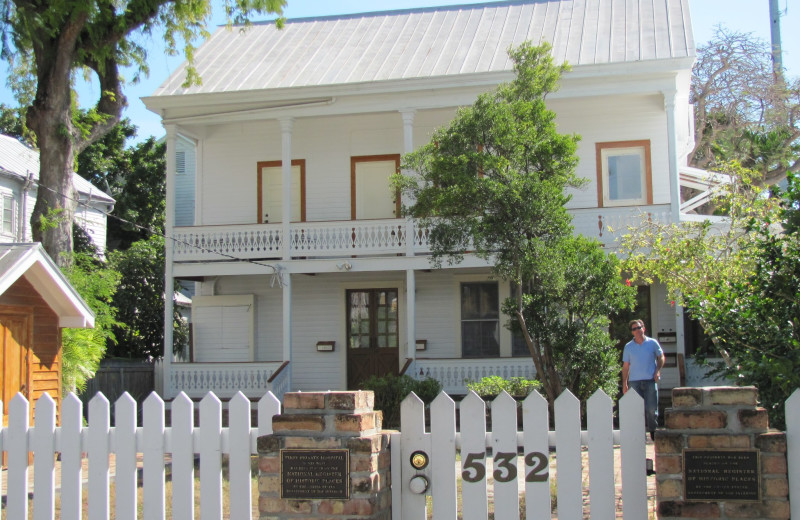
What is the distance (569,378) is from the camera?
10961mm

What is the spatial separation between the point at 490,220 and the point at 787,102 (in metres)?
19.5

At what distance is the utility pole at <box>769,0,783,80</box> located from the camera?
1065 inches

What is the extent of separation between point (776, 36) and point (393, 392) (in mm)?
21224

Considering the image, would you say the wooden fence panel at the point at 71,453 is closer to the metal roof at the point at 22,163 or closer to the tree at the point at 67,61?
the tree at the point at 67,61

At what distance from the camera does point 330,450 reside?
4.81 meters

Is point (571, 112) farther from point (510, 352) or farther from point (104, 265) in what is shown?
point (104, 265)

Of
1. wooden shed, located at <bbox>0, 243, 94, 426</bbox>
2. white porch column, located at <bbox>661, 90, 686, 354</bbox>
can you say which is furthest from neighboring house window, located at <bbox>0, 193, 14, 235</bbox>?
white porch column, located at <bbox>661, 90, 686, 354</bbox>

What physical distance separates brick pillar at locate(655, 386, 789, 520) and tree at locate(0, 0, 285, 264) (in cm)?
1274

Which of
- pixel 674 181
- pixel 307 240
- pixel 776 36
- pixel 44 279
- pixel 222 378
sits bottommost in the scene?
pixel 222 378

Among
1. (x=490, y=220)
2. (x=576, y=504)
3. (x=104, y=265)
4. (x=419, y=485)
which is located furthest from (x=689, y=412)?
(x=104, y=265)

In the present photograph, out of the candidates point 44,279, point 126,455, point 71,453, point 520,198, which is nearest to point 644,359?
point 520,198

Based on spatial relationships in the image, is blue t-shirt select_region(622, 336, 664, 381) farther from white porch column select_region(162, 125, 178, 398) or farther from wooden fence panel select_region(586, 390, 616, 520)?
white porch column select_region(162, 125, 178, 398)

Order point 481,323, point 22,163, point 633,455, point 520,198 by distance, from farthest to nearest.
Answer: point 22,163 → point 481,323 → point 520,198 → point 633,455

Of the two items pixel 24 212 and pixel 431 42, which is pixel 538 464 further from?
pixel 24 212
